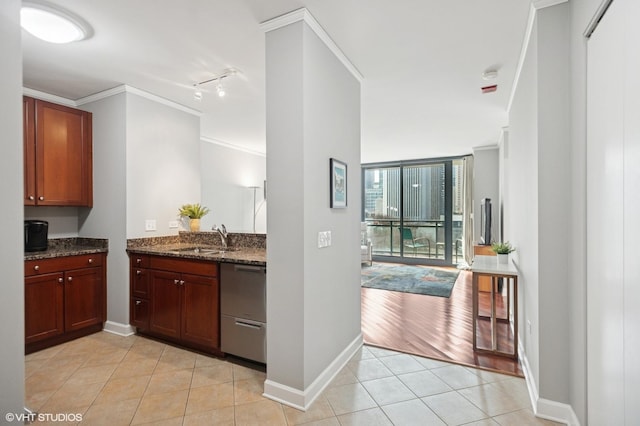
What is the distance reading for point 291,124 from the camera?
2.10 metres

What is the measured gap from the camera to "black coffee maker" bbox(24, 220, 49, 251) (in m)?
3.02

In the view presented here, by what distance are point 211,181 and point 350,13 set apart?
14.5 feet

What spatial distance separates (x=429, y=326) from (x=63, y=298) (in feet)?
12.9

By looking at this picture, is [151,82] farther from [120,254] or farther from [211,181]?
[211,181]

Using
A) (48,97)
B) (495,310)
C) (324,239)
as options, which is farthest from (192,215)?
(495,310)

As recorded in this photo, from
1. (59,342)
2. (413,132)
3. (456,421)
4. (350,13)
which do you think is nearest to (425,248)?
(413,132)

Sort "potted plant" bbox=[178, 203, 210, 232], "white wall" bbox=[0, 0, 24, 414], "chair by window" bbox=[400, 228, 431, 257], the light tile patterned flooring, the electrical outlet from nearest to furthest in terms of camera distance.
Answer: "white wall" bbox=[0, 0, 24, 414], the light tile patterned flooring, the electrical outlet, "potted plant" bbox=[178, 203, 210, 232], "chair by window" bbox=[400, 228, 431, 257]

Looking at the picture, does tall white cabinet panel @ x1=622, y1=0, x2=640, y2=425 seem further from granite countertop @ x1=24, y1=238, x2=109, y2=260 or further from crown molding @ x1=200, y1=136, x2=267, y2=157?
crown molding @ x1=200, y1=136, x2=267, y2=157

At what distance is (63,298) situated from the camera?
119 inches

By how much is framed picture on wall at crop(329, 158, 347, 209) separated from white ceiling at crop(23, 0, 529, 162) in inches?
38.7

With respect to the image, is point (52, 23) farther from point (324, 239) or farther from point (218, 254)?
point (324, 239)

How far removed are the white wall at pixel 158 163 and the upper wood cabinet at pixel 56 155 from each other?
0.62 meters

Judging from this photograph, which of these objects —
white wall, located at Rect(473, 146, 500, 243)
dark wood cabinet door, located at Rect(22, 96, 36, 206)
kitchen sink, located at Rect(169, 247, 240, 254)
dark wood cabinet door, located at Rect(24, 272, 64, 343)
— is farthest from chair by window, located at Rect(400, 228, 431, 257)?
dark wood cabinet door, located at Rect(22, 96, 36, 206)

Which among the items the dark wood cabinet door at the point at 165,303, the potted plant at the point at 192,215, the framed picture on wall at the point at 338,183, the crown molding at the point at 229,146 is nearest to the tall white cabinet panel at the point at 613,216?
the framed picture on wall at the point at 338,183
